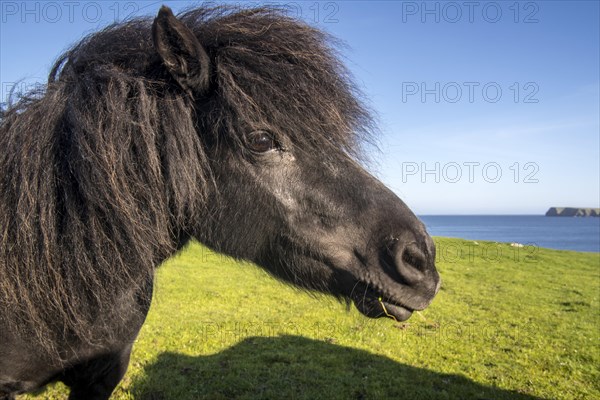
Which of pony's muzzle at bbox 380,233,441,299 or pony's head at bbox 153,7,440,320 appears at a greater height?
pony's head at bbox 153,7,440,320

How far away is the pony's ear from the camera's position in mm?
1956

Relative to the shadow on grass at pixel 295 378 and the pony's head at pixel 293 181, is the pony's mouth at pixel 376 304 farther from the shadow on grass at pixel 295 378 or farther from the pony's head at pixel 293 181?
the shadow on grass at pixel 295 378

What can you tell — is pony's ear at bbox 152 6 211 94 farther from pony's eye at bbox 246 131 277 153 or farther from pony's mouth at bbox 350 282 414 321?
pony's mouth at bbox 350 282 414 321

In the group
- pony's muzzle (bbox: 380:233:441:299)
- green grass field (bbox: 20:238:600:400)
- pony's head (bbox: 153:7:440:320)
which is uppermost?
pony's head (bbox: 153:7:440:320)

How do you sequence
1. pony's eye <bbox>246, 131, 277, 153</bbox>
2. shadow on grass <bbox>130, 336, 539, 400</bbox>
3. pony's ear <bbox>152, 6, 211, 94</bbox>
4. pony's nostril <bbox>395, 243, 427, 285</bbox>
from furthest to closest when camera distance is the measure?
shadow on grass <bbox>130, 336, 539, 400</bbox> → pony's eye <bbox>246, 131, 277, 153</bbox> → pony's nostril <bbox>395, 243, 427, 285</bbox> → pony's ear <bbox>152, 6, 211, 94</bbox>

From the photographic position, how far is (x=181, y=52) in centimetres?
210

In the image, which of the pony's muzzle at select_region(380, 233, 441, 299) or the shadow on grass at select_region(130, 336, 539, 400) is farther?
the shadow on grass at select_region(130, 336, 539, 400)

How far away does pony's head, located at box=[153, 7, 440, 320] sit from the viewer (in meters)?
2.17

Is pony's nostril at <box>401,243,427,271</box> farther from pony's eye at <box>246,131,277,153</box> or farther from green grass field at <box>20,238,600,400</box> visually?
pony's eye at <box>246,131,277,153</box>

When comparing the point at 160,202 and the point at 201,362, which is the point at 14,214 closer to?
the point at 160,202

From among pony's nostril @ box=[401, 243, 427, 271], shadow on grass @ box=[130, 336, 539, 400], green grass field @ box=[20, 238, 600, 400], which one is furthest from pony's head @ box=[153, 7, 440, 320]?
shadow on grass @ box=[130, 336, 539, 400]

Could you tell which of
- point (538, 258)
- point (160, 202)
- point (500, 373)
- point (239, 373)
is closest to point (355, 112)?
point (160, 202)

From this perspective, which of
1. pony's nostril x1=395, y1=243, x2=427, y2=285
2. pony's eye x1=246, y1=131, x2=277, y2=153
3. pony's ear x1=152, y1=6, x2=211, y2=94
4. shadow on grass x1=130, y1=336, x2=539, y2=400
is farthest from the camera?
shadow on grass x1=130, y1=336, x2=539, y2=400

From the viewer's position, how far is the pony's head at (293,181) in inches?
85.3
